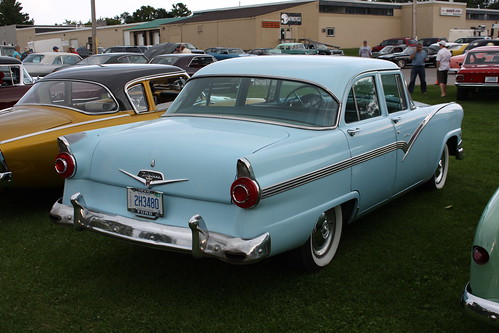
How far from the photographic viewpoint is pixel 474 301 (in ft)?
9.84

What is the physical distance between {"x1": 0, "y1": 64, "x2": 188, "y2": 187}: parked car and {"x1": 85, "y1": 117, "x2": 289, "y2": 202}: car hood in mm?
1537

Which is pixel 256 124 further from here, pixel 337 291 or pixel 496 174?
pixel 496 174

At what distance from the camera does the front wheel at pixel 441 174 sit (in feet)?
21.7

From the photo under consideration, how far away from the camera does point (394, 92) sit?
18.4 feet

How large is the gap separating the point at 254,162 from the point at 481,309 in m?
1.53

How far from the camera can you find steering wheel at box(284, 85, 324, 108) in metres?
4.56

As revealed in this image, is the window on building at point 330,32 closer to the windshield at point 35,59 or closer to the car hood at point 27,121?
the windshield at point 35,59

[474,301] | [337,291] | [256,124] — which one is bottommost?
[337,291]

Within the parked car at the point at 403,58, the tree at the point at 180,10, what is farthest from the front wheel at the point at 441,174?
the tree at the point at 180,10

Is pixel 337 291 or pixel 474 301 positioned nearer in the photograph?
pixel 474 301

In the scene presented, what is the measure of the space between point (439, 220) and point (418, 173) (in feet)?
1.68

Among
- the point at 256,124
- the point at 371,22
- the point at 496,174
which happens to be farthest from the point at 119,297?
the point at 371,22

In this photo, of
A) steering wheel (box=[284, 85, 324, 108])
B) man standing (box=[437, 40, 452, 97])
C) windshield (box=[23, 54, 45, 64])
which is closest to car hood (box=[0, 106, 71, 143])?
steering wheel (box=[284, 85, 324, 108])

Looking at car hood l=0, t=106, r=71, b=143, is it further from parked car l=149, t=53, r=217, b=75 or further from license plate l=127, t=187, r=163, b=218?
parked car l=149, t=53, r=217, b=75
